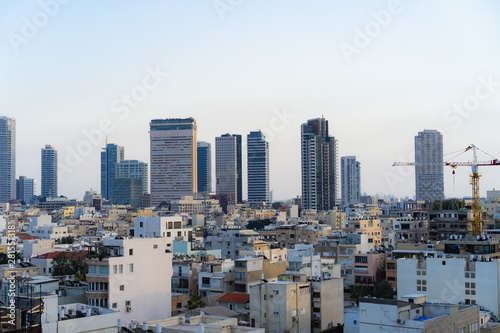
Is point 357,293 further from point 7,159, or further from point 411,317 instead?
point 7,159

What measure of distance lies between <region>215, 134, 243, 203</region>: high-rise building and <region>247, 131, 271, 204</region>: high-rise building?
1238 centimetres

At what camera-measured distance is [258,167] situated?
7121 inches

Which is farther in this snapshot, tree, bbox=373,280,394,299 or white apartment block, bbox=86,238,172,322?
tree, bbox=373,280,394,299

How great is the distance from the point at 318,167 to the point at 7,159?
85.6 meters

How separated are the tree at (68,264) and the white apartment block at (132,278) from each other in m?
8.84

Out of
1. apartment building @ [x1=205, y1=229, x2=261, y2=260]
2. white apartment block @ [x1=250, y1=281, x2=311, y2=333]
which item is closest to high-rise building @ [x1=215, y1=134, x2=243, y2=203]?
apartment building @ [x1=205, y1=229, x2=261, y2=260]

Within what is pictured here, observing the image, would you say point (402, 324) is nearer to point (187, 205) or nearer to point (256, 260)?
point (256, 260)

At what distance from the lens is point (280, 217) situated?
4412 inches

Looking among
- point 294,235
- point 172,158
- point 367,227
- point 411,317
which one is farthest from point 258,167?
point 411,317

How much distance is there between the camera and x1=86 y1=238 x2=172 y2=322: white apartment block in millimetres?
25797

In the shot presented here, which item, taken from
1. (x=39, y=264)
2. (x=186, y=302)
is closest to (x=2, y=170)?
(x=39, y=264)

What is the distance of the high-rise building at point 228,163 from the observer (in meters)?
193

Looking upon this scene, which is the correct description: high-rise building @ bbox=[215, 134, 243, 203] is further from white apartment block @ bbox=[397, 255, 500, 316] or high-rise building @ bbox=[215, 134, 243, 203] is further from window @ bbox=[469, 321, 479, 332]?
window @ bbox=[469, 321, 479, 332]

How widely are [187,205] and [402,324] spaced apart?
121461 millimetres
